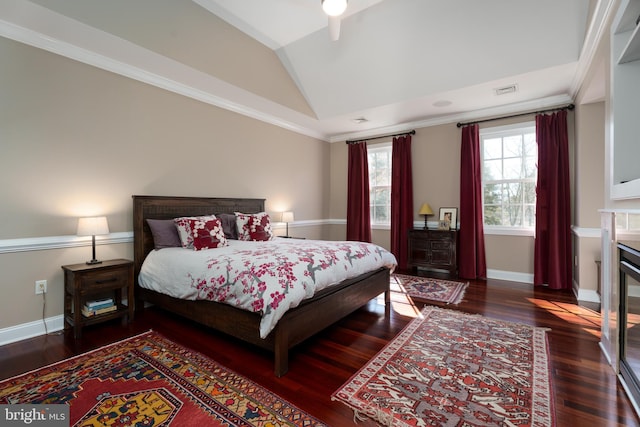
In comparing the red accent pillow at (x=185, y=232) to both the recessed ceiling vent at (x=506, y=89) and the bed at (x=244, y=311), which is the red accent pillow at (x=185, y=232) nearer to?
the bed at (x=244, y=311)

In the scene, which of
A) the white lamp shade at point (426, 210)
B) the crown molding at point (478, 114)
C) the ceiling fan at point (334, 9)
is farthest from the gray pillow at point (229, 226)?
the crown molding at point (478, 114)

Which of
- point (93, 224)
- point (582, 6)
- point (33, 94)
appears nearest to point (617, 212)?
point (582, 6)

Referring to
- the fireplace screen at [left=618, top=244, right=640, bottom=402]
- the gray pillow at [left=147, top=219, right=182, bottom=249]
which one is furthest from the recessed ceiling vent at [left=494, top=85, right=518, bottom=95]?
the gray pillow at [left=147, top=219, right=182, bottom=249]

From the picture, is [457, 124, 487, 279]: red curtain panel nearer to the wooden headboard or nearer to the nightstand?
the wooden headboard

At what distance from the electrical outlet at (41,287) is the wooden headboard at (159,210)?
712 millimetres

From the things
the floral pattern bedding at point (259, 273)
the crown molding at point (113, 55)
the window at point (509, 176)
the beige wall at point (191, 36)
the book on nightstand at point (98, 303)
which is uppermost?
the beige wall at point (191, 36)

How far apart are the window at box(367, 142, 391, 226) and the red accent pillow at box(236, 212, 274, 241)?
2.70 metres

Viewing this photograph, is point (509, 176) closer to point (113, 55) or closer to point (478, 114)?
point (478, 114)

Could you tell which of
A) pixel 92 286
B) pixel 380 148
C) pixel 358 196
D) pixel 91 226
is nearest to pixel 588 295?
pixel 358 196

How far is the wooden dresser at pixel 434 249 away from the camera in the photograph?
181 inches

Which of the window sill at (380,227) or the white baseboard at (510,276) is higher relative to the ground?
the window sill at (380,227)

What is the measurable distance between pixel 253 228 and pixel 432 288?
256 centimetres

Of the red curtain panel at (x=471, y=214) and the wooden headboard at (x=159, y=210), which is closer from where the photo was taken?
the wooden headboard at (x=159, y=210)

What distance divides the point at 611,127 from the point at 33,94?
15.4ft
